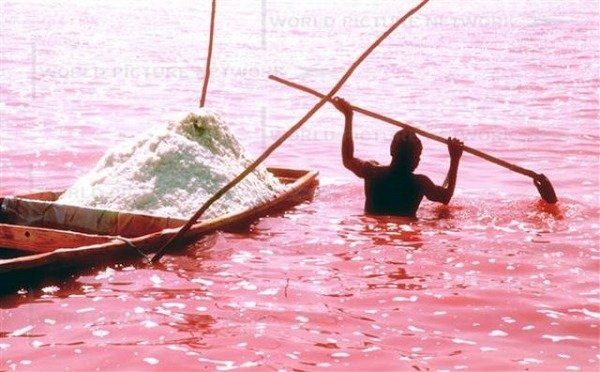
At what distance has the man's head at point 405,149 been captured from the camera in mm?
6754

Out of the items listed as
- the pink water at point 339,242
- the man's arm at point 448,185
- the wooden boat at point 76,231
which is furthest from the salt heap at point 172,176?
the man's arm at point 448,185

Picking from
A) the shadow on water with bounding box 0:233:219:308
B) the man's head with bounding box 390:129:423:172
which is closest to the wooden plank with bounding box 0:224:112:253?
the shadow on water with bounding box 0:233:219:308

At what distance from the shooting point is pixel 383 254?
6.09 m

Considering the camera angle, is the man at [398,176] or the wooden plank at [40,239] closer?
the wooden plank at [40,239]

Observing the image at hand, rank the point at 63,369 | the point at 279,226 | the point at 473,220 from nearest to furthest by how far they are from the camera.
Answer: the point at 63,369 → the point at 279,226 → the point at 473,220

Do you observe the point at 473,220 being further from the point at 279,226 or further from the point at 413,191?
the point at 279,226

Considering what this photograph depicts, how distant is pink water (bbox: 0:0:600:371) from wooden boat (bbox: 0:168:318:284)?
144 millimetres

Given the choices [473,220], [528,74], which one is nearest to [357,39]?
[528,74]

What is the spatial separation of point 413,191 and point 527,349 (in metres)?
2.88

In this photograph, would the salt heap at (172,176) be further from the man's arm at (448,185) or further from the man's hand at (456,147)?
the man's hand at (456,147)

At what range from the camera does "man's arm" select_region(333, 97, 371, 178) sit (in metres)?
6.68

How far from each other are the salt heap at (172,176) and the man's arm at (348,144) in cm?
75

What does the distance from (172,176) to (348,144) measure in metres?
1.50

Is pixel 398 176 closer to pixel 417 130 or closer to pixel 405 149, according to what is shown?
pixel 405 149
